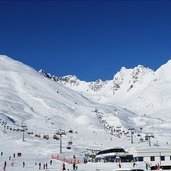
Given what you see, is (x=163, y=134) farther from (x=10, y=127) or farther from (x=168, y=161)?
(x=168, y=161)

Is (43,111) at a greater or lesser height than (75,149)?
greater

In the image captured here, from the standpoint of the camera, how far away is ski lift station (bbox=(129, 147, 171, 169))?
81.5 m

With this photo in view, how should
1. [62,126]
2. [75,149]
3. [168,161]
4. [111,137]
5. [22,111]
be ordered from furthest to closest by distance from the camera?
1. [22,111]
2. [62,126]
3. [111,137]
4. [75,149]
5. [168,161]

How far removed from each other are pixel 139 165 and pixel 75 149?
40.3 m

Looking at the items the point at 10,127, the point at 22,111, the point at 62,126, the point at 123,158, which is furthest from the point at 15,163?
the point at 22,111

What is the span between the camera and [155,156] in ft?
270

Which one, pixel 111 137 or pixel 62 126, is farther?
pixel 62 126

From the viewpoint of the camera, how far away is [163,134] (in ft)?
629

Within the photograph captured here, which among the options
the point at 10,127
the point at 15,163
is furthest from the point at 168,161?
the point at 10,127

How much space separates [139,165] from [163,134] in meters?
117

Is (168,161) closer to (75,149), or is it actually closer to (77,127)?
(75,149)

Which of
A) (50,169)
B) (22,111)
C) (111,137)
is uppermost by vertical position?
(22,111)

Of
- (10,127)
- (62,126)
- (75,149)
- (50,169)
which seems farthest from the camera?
(62,126)

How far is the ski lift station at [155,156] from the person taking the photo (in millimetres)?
81500
